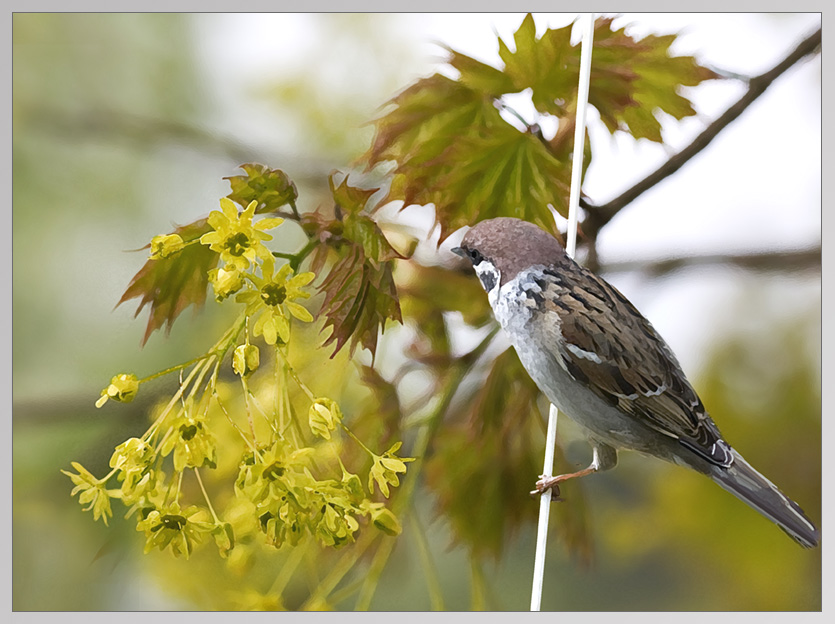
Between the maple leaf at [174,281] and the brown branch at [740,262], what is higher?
the brown branch at [740,262]

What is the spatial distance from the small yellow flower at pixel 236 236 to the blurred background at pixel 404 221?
144 mm

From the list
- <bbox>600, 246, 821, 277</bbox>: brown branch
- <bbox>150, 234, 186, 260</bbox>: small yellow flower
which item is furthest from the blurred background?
<bbox>150, 234, 186, 260</bbox>: small yellow flower

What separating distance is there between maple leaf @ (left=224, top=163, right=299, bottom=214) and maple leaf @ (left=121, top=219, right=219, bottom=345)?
61 mm

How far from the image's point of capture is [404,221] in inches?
44.9

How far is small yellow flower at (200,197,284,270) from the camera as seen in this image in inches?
39.0

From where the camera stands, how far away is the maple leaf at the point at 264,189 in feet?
3.59

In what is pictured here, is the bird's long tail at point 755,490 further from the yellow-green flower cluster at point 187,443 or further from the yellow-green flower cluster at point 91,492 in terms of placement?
the yellow-green flower cluster at point 91,492

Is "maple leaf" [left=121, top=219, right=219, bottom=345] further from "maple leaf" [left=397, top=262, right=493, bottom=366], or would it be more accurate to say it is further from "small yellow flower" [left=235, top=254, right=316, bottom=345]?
"maple leaf" [left=397, top=262, right=493, bottom=366]

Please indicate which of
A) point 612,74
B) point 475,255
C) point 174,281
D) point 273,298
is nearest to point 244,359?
point 273,298

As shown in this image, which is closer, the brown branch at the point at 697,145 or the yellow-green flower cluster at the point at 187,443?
the yellow-green flower cluster at the point at 187,443

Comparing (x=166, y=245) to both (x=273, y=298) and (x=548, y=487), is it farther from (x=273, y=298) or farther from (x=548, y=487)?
(x=548, y=487)

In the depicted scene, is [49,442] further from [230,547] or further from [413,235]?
[413,235]

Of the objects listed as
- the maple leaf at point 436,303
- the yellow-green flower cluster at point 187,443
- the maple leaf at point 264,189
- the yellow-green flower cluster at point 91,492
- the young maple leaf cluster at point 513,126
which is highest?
the young maple leaf cluster at point 513,126

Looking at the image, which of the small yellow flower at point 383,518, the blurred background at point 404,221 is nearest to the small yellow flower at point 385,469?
the small yellow flower at point 383,518
